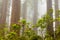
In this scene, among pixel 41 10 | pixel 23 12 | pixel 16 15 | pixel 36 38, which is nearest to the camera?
pixel 36 38

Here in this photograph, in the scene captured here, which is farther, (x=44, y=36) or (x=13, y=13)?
(x=13, y=13)

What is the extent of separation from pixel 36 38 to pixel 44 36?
0.21m

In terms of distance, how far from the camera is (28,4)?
1459 centimetres

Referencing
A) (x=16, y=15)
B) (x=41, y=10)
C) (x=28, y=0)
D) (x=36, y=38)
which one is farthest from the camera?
(x=41, y=10)

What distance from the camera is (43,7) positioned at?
698 inches

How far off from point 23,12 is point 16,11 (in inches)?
332

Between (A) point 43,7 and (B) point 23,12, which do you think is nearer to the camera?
(B) point 23,12

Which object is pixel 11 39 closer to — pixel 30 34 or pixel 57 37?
pixel 30 34

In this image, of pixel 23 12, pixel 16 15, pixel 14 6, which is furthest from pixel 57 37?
pixel 23 12

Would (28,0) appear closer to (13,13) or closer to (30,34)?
(13,13)

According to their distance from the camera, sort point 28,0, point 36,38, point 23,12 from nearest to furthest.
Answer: point 36,38 < point 23,12 < point 28,0

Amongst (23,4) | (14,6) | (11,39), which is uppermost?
(23,4)

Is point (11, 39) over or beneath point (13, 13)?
beneath

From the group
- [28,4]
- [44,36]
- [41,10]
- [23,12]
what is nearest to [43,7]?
[41,10]
